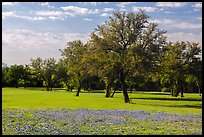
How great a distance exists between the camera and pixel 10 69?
92812 mm

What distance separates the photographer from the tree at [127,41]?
33.5 metres

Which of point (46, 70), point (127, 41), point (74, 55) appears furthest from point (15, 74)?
point (127, 41)

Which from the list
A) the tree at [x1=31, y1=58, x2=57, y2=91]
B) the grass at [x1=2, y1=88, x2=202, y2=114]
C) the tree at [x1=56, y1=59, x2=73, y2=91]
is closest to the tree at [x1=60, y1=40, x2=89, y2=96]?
the grass at [x1=2, y1=88, x2=202, y2=114]

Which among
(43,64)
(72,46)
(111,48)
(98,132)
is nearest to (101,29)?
(111,48)

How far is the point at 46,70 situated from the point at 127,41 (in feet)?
193

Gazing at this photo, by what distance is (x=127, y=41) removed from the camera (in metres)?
35.0

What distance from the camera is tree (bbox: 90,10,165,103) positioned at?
33500 mm

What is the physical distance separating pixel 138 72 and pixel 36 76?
2500 inches

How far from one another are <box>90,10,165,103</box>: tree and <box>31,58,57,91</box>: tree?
56.3m

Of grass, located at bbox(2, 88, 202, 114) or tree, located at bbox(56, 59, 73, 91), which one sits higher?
tree, located at bbox(56, 59, 73, 91)

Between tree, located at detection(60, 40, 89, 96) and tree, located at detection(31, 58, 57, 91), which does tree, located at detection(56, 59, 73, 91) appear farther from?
tree, located at detection(60, 40, 89, 96)

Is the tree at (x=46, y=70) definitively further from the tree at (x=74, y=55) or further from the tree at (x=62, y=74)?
the tree at (x=74, y=55)

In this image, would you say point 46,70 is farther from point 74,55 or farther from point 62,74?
point 74,55

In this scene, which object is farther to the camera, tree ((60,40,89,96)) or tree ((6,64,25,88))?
tree ((6,64,25,88))
